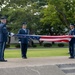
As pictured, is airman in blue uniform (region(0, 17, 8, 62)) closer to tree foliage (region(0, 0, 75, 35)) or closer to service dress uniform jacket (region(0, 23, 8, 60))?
service dress uniform jacket (region(0, 23, 8, 60))

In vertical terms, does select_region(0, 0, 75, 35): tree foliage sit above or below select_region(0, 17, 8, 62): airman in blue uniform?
Answer: above

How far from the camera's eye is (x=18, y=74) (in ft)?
27.9

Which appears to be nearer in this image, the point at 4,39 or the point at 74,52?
the point at 4,39

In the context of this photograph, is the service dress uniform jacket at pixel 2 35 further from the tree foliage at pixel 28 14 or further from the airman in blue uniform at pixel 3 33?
the tree foliage at pixel 28 14

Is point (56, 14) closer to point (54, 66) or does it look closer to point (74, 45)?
point (74, 45)

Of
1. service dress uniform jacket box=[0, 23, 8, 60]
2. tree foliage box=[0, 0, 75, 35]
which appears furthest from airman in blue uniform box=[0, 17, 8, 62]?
tree foliage box=[0, 0, 75, 35]

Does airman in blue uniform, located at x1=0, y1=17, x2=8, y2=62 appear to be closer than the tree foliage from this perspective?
Yes

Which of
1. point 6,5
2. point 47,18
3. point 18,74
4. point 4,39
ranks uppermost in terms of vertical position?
point 6,5

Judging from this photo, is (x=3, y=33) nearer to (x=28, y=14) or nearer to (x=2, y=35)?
(x=2, y=35)

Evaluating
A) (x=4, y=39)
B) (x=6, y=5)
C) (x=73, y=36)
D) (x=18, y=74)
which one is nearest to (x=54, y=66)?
(x=18, y=74)

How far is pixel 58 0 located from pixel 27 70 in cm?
2380

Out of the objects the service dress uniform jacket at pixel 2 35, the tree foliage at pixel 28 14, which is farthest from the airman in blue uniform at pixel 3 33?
the tree foliage at pixel 28 14

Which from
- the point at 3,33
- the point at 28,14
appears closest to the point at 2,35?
the point at 3,33

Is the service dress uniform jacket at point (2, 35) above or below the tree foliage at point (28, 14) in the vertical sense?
below
